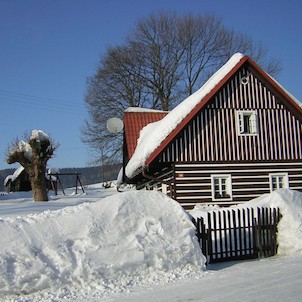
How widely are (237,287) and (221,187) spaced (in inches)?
523

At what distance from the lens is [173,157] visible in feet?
67.8

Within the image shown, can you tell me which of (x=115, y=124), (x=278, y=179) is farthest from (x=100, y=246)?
(x=115, y=124)

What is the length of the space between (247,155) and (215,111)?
255 centimetres

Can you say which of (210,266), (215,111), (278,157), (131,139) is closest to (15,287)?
(210,266)

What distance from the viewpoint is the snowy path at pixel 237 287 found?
7751 mm

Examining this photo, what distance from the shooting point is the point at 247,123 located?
22.2 meters

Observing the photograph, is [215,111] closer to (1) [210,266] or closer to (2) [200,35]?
(1) [210,266]

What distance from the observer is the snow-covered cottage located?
2083 centimetres

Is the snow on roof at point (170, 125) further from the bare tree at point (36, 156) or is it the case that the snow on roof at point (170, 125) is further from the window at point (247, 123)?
the bare tree at point (36, 156)

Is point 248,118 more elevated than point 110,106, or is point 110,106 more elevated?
point 110,106

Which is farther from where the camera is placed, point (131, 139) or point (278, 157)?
point (131, 139)

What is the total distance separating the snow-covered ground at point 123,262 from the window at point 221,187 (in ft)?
31.3

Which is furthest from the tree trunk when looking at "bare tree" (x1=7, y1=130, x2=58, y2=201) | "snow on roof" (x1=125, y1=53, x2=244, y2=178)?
"snow on roof" (x1=125, y1=53, x2=244, y2=178)

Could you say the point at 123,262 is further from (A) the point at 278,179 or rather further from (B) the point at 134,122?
(B) the point at 134,122
